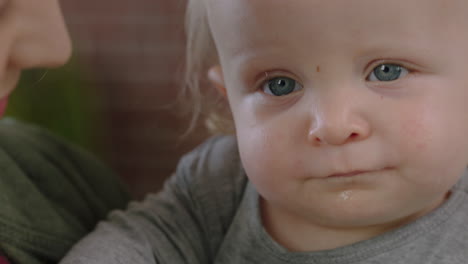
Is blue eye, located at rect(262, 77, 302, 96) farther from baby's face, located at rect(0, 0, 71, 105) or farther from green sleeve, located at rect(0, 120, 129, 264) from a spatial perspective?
green sleeve, located at rect(0, 120, 129, 264)

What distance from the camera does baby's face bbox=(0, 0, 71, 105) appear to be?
0.69 meters

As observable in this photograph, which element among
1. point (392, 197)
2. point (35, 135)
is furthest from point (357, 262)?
point (35, 135)

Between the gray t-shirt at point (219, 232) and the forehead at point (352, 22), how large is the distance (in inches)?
9.7

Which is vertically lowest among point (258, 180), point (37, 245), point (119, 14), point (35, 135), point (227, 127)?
point (37, 245)

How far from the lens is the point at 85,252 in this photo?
2.65ft

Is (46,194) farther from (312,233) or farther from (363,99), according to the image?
(363,99)

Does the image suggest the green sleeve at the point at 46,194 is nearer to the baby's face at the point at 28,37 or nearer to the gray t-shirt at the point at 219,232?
the gray t-shirt at the point at 219,232

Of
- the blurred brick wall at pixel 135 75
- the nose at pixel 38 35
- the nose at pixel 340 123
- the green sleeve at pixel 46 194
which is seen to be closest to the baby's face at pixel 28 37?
the nose at pixel 38 35

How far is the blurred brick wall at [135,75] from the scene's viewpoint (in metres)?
2.20

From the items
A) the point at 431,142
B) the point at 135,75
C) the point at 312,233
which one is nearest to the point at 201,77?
the point at 312,233

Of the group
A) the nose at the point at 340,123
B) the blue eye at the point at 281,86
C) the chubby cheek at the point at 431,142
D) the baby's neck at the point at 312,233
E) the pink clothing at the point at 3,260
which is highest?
the chubby cheek at the point at 431,142

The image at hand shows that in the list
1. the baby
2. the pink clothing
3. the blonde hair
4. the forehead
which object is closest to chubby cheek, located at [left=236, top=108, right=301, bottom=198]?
the baby

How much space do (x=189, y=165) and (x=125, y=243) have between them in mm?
223

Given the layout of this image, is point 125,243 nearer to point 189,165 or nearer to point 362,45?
point 189,165
